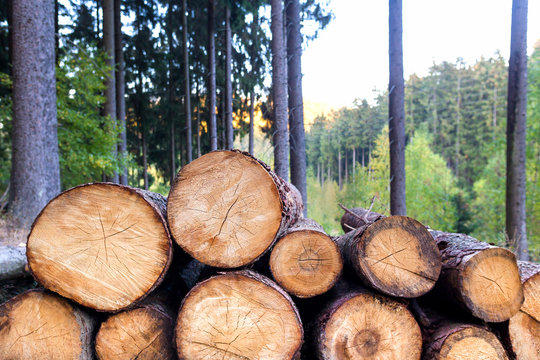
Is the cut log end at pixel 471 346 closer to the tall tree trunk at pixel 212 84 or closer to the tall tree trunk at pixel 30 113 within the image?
the tall tree trunk at pixel 30 113

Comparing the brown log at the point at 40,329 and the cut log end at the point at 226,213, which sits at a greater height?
the cut log end at the point at 226,213

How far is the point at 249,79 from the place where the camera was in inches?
691

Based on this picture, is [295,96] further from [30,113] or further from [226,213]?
[226,213]

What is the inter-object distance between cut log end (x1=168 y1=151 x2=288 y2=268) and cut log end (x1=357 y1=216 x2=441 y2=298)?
711mm

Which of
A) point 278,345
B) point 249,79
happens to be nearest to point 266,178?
point 278,345

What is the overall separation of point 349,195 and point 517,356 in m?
20.0

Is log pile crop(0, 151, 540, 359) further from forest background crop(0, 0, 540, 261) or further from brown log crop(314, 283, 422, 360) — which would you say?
forest background crop(0, 0, 540, 261)

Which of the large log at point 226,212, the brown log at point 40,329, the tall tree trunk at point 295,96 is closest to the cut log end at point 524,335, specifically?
the large log at point 226,212

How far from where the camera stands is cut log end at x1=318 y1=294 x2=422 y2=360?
2.29 meters

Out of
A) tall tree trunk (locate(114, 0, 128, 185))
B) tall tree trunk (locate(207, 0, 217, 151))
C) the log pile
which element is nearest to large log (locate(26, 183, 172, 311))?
the log pile

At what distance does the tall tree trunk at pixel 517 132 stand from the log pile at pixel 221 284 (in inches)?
283

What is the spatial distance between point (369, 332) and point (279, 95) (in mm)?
6349

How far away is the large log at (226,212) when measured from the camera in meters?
2.19

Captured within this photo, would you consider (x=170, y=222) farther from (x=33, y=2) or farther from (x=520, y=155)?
(x=520, y=155)
